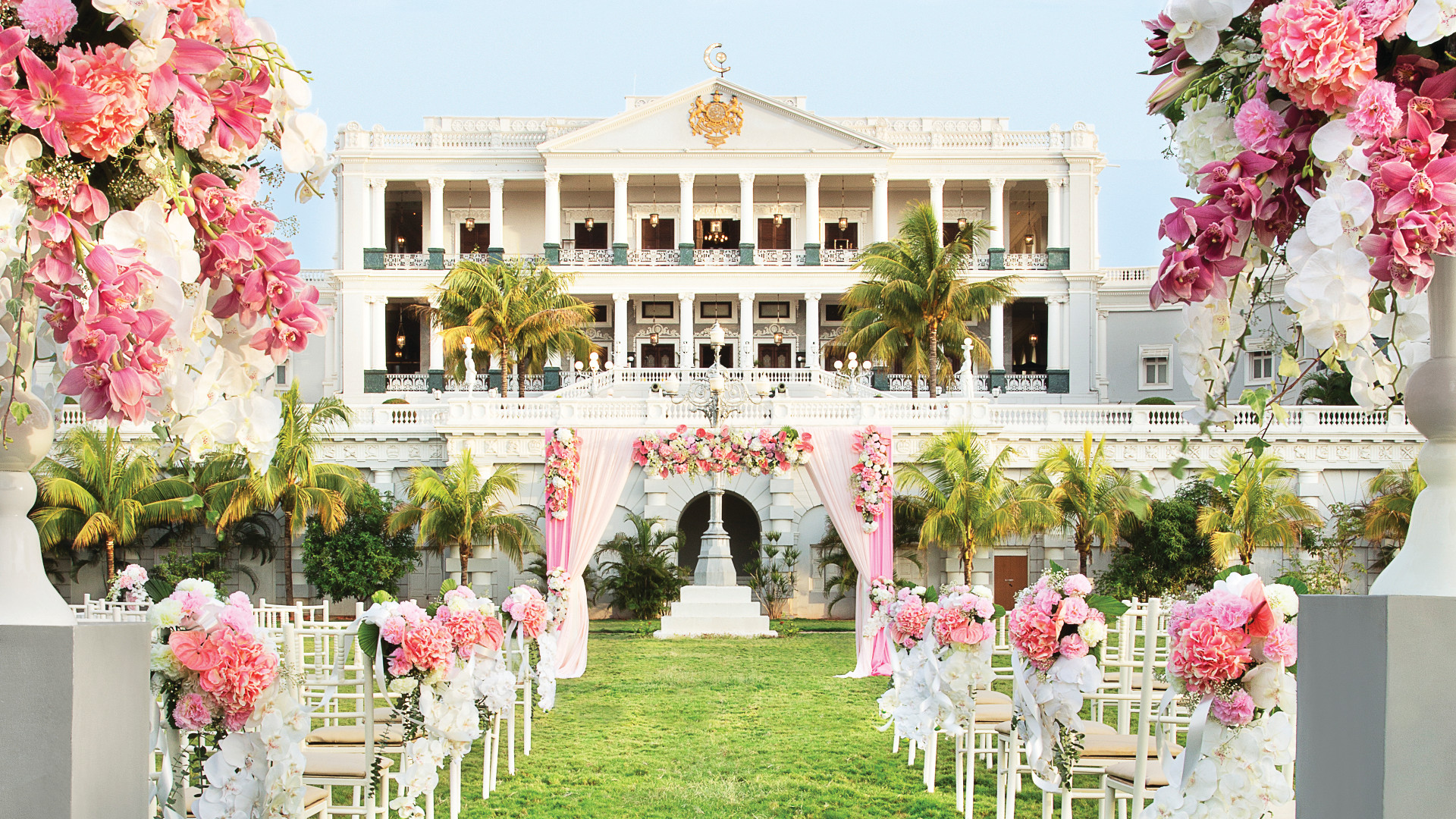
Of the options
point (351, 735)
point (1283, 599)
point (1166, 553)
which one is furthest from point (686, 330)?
point (1283, 599)

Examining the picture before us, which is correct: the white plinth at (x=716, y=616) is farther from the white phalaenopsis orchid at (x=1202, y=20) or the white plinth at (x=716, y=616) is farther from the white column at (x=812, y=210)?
the white phalaenopsis orchid at (x=1202, y=20)

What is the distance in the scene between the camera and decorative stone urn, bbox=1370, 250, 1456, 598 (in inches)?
78.3

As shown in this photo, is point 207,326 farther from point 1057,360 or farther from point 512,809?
point 1057,360

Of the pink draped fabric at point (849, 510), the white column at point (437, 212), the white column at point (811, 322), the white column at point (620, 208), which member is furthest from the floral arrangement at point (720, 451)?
the white column at point (437, 212)

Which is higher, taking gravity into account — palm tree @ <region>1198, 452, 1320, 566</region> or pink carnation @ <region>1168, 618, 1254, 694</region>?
pink carnation @ <region>1168, 618, 1254, 694</region>

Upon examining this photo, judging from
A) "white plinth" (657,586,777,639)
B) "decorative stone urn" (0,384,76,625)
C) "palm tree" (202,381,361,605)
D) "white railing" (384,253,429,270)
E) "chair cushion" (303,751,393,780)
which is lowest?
"white plinth" (657,586,777,639)

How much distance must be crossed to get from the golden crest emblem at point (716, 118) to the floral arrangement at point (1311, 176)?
34913 mm

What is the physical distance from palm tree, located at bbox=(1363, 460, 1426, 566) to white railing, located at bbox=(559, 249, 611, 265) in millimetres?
21559

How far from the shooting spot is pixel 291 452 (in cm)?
2175

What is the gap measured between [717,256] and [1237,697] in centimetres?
3365

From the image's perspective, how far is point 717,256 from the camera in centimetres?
3728

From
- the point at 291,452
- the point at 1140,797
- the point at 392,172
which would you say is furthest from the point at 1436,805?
the point at 392,172

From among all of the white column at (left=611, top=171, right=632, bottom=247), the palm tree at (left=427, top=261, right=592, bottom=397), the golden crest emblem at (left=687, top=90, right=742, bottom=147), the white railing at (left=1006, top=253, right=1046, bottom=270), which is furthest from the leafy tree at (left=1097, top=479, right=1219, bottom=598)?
the white column at (left=611, top=171, right=632, bottom=247)

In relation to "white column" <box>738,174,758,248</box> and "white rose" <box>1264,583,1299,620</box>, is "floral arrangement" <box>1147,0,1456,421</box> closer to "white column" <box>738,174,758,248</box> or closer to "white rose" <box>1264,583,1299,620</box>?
"white rose" <box>1264,583,1299,620</box>
